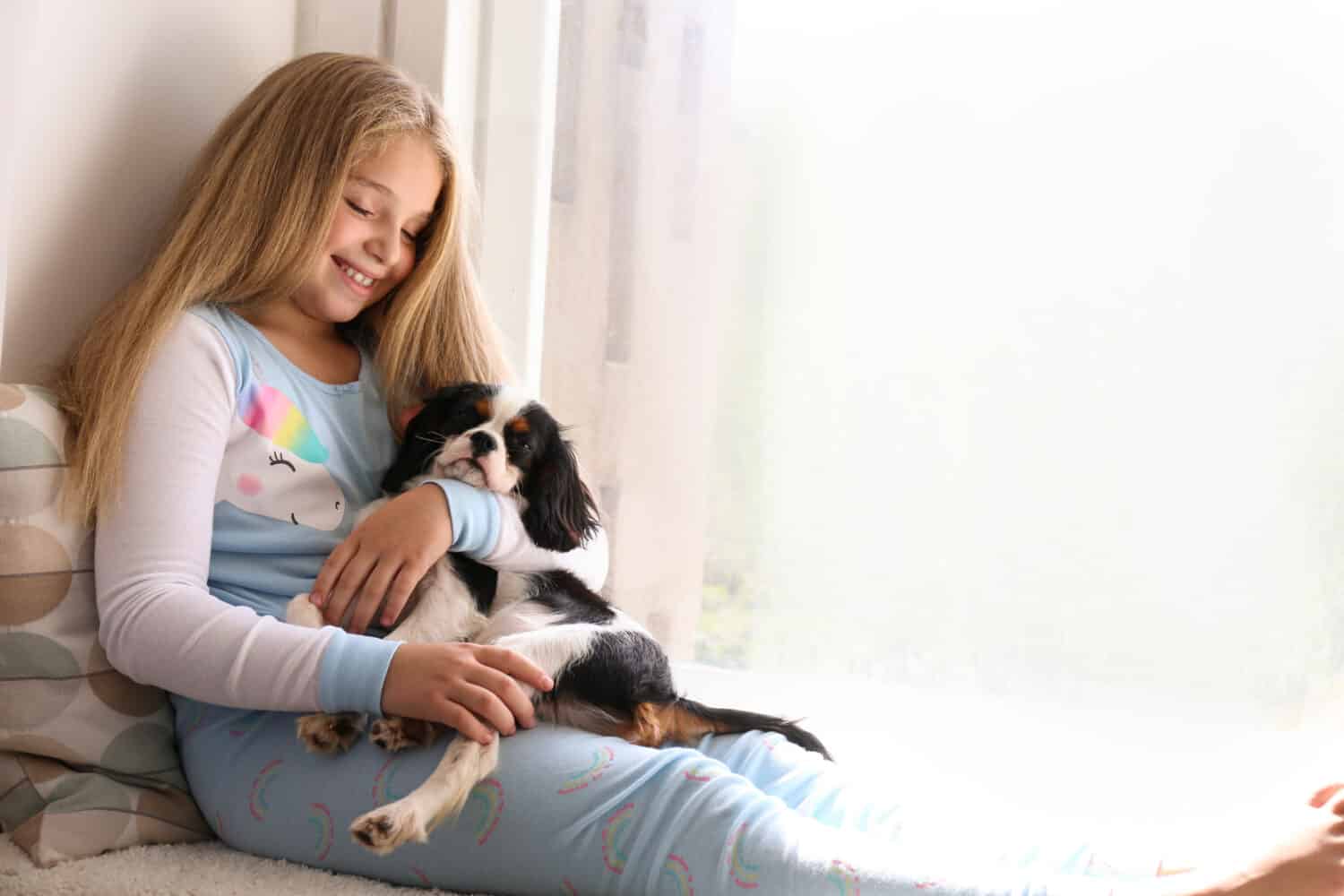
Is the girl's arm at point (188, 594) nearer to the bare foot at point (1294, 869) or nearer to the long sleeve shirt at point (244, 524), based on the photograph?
the long sleeve shirt at point (244, 524)

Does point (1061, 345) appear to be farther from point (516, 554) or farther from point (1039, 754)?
point (516, 554)

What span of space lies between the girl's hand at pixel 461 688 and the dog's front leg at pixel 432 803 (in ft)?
0.06

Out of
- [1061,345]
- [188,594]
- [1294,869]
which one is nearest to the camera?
[1294,869]

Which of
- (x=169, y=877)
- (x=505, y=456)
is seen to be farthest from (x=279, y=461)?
(x=169, y=877)

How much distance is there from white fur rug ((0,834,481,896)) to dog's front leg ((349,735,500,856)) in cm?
7

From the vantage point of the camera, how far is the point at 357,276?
1.59m

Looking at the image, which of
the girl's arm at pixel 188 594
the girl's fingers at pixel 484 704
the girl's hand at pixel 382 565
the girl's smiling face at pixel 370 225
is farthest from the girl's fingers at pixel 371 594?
the girl's smiling face at pixel 370 225

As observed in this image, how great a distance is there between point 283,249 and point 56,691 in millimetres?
555

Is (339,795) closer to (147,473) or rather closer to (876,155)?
(147,473)

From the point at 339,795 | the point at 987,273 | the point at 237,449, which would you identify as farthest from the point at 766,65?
the point at 339,795

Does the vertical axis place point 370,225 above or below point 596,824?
above

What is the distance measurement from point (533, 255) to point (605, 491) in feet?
1.27

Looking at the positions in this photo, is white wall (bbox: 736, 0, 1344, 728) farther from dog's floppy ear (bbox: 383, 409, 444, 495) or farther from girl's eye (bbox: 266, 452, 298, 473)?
girl's eye (bbox: 266, 452, 298, 473)

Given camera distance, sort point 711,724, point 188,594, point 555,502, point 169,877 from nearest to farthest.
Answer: point 169,877
point 188,594
point 711,724
point 555,502
